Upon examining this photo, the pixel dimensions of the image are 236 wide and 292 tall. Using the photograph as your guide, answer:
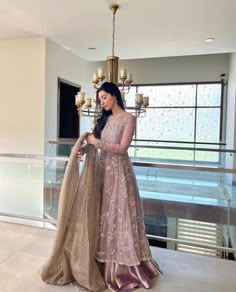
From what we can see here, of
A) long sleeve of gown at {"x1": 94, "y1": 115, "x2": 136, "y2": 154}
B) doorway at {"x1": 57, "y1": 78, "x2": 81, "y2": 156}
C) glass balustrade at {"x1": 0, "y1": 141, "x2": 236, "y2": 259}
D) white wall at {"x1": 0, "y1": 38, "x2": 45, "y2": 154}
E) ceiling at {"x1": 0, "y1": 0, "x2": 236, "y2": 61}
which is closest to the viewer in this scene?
long sleeve of gown at {"x1": 94, "y1": 115, "x2": 136, "y2": 154}

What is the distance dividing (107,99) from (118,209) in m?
0.76

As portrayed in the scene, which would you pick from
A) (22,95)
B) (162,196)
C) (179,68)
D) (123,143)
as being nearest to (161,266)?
(123,143)

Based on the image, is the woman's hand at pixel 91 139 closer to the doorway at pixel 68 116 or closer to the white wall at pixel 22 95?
the white wall at pixel 22 95

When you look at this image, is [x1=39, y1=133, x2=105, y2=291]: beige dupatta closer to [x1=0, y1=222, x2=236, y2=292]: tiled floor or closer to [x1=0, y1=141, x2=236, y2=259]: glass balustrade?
[x1=0, y1=222, x2=236, y2=292]: tiled floor

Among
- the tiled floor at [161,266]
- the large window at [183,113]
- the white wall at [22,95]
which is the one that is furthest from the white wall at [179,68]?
the tiled floor at [161,266]

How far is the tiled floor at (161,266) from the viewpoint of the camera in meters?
1.95

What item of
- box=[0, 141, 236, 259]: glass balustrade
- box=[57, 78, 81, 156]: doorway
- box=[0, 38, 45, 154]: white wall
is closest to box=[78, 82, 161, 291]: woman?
box=[0, 141, 236, 259]: glass balustrade

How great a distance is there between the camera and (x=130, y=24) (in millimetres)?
3900

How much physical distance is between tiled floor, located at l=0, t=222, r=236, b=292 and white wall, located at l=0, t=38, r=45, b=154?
7.55 feet

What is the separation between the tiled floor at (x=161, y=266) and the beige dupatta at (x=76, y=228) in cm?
11

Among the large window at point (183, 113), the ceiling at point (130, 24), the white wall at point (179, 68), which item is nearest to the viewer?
the ceiling at point (130, 24)

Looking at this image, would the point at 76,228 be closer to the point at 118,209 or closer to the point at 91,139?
the point at 118,209

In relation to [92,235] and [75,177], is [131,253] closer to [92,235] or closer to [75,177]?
[92,235]

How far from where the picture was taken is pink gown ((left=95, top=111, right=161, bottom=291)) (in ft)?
6.24
